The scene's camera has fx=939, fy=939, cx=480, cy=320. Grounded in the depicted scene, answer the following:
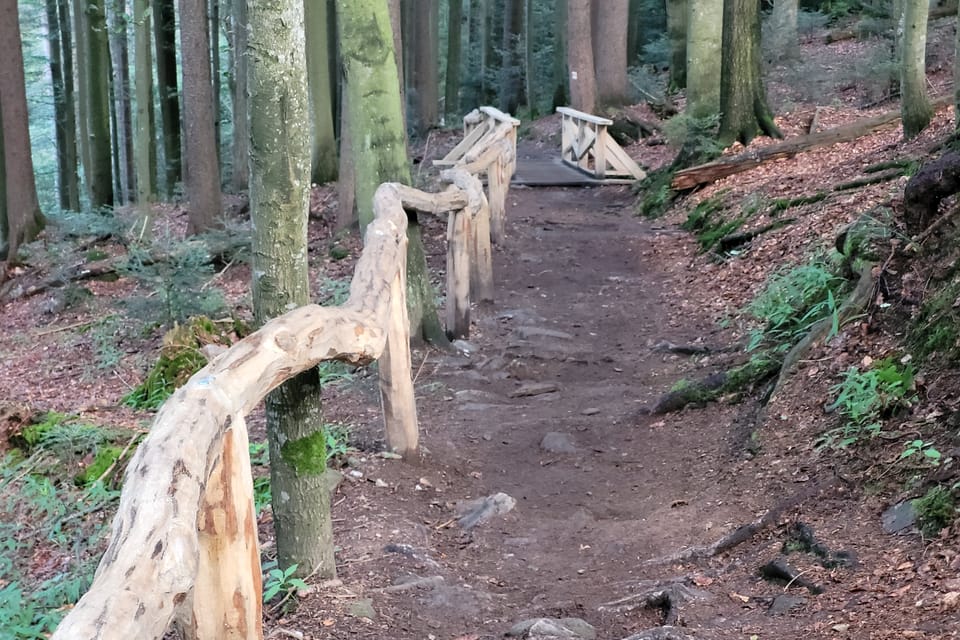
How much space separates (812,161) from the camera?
40.7 feet

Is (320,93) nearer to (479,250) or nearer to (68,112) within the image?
(479,250)

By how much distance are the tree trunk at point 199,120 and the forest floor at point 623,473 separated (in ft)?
13.3

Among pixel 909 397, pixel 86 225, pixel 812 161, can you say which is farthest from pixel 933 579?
pixel 86 225

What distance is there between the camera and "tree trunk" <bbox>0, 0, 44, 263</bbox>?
14.6 meters

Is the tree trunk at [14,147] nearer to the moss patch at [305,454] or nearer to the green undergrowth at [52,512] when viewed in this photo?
the green undergrowth at [52,512]

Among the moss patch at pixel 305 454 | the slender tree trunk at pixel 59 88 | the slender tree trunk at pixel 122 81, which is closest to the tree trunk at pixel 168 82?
the slender tree trunk at pixel 122 81

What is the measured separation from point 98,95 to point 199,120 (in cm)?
416

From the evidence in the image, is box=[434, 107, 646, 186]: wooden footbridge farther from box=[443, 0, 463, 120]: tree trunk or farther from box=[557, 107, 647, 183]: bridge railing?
box=[443, 0, 463, 120]: tree trunk

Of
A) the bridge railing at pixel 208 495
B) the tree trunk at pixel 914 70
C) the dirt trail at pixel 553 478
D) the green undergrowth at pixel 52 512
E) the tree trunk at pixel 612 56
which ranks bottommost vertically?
the green undergrowth at pixel 52 512

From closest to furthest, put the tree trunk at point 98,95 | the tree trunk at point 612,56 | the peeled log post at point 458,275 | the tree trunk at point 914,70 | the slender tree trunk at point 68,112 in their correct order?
1. the peeled log post at point 458,275
2. the tree trunk at point 914,70
3. the tree trunk at point 98,95
4. the tree trunk at point 612,56
5. the slender tree trunk at point 68,112

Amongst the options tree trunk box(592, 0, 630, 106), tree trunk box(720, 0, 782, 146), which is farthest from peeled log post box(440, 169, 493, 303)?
tree trunk box(592, 0, 630, 106)

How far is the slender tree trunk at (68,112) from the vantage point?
2234 centimetres

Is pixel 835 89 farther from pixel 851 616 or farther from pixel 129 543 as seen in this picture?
pixel 129 543

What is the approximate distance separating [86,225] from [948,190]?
513 inches
